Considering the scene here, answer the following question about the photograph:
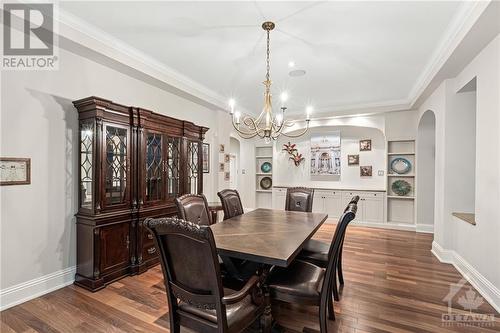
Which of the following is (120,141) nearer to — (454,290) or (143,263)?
(143,263)

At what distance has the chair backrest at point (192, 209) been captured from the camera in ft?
8.51

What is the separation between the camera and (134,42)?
301 centimetres

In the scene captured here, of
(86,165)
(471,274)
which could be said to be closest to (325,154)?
(471,274)

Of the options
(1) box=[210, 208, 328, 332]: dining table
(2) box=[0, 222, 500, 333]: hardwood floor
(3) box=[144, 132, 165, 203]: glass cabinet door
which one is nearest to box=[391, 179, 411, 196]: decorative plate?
(2) box=[0, 222, 500, 333]: hardwood floor

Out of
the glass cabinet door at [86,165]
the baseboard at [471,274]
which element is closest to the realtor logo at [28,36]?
the glass cabinet door at [86,165]

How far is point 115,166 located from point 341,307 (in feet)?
9.67

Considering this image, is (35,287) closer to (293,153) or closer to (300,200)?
(300,200)

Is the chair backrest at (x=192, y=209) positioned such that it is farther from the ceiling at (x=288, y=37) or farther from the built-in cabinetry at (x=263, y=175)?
the built-in cabinetry at (x=263, y=175)

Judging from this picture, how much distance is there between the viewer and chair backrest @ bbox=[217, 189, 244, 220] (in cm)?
333

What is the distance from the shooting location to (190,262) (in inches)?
Answer: 54.9

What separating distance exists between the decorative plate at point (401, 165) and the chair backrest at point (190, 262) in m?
5.73

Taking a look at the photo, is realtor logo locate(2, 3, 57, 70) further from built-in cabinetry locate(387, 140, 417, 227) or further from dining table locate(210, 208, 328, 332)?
built-in cabinetry locate(387, 140, 417, 227)

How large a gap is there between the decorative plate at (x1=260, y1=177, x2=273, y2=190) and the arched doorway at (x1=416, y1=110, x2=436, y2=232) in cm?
380

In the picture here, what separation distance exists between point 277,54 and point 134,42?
1.79m
